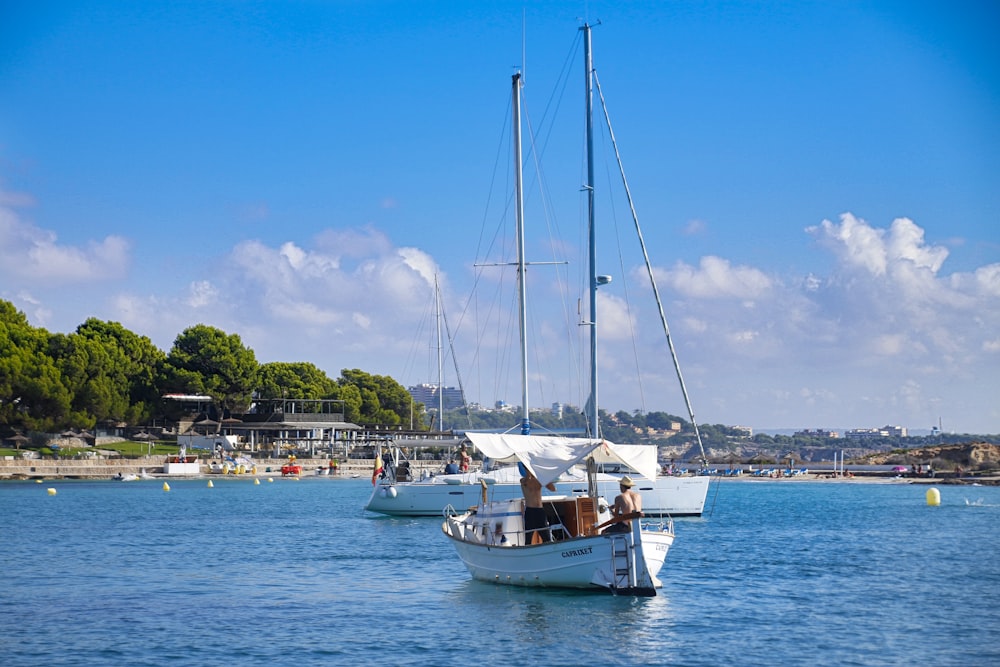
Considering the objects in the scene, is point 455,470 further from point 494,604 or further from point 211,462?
point 211,462

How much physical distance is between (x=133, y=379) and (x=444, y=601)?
11151 centimetres

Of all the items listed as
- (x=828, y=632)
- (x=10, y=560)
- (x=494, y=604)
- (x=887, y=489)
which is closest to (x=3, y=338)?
(x=10, y=560)

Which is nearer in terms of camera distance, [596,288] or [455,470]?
[596,288]

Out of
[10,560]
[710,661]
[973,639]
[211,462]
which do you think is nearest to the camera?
[710,661]

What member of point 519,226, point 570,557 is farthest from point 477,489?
point 570,557

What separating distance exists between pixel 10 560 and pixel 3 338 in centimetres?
8201

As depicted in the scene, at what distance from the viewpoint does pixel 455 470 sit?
57281 millimetres

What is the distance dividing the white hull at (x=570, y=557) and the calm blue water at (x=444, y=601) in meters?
0.49

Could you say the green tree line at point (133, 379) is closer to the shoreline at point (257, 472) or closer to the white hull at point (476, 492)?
the shoreline at point (257, 472)

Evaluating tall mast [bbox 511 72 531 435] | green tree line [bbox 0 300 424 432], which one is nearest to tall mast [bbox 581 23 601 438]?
tall mast [bbox 511 72 531 435]

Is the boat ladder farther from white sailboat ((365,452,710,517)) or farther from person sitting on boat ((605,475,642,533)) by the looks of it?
white sailboat ((365,452,710,517))

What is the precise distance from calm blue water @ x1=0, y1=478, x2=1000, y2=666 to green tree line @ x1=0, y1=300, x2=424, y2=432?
6306 cm

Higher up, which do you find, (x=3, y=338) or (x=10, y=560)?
(x=3, y=338)

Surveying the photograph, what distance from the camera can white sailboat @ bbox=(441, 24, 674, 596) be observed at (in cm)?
2594
